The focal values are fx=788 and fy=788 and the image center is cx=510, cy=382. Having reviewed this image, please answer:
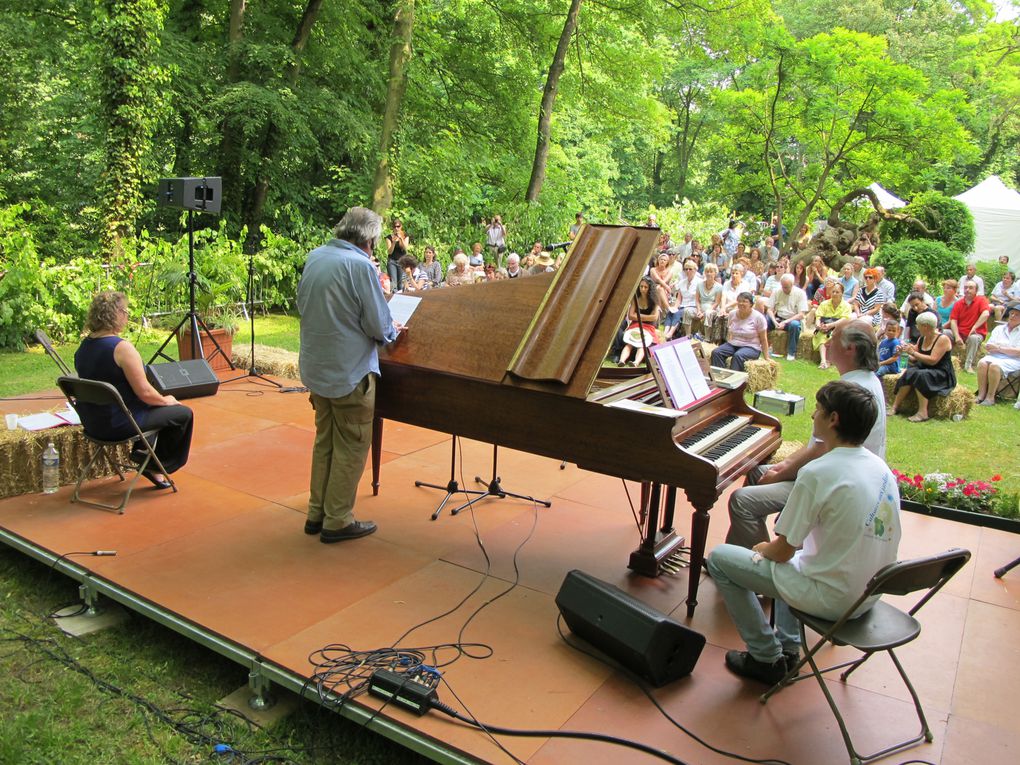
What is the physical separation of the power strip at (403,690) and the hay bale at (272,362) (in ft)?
19.0

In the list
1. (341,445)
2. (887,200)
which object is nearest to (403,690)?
(341,445)

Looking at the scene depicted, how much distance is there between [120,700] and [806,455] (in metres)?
3.39

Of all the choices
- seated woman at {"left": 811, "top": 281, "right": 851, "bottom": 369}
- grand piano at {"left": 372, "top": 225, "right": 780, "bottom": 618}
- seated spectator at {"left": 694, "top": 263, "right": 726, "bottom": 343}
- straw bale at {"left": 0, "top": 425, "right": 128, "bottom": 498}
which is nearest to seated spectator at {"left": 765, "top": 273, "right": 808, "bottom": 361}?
seated woman at {"left": 811, "top": 281, "right": 851, "bottom": 369}

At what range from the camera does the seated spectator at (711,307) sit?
37.2ft

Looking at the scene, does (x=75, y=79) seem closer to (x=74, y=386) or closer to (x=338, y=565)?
(x=74, y=386)

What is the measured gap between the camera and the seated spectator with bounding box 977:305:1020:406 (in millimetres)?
9445

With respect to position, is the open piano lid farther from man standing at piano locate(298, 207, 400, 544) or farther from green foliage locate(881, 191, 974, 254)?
green foliage locate(881, 191, 974, 254)

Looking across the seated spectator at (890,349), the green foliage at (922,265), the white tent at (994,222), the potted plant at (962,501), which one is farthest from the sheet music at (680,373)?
the white tent at (994,222)

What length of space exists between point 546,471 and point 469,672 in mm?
2848

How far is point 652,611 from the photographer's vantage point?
11.3 ft

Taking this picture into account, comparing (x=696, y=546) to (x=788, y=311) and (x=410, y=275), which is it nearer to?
(x=410, y=275)

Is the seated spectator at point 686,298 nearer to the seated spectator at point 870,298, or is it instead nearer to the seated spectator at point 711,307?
the seated spectator at point 711,307

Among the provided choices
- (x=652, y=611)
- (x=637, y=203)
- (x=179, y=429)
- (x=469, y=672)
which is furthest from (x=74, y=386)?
(x=637, y=203)

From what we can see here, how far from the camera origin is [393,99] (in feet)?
47.8
